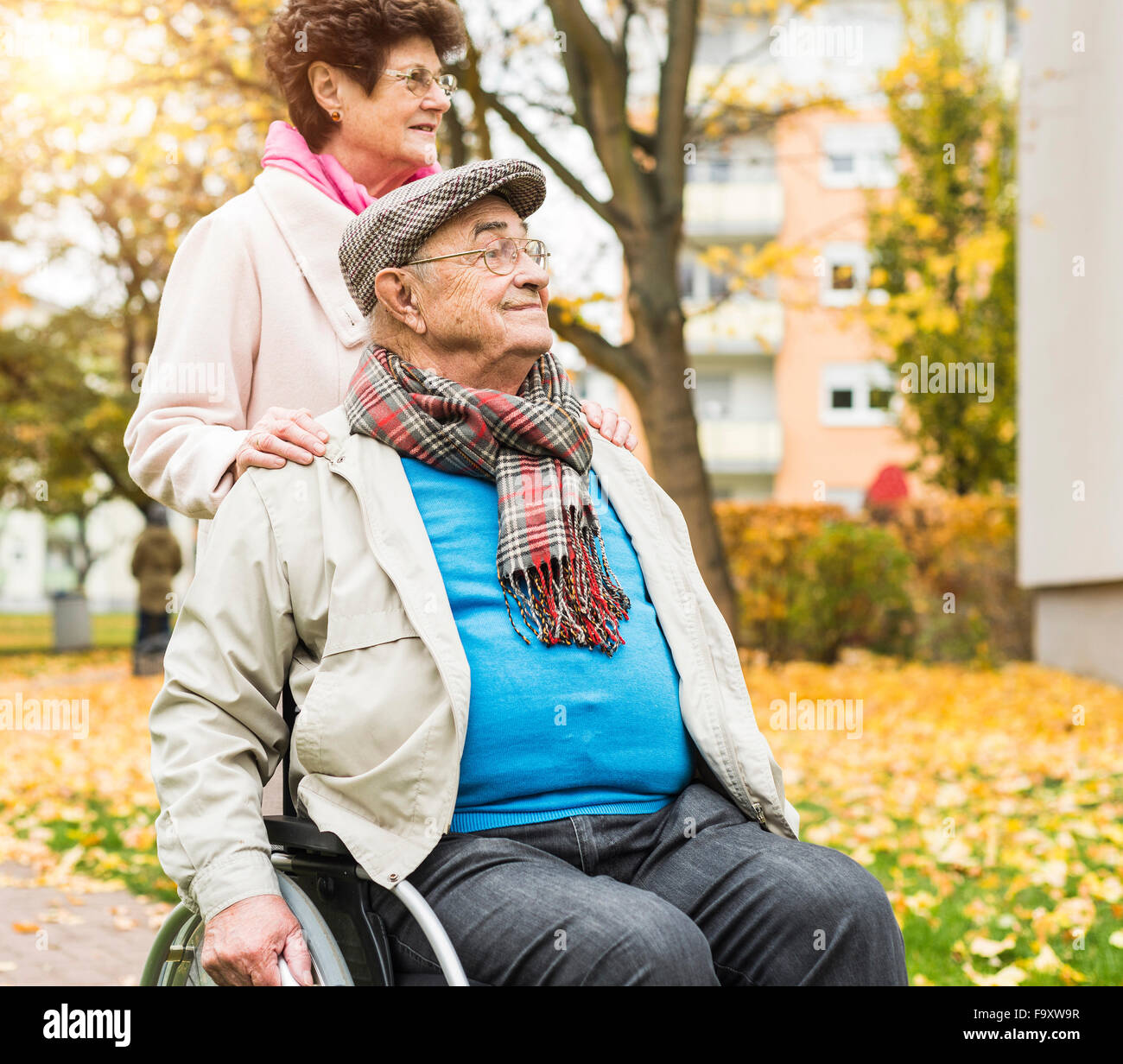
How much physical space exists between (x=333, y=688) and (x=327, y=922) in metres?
0.41

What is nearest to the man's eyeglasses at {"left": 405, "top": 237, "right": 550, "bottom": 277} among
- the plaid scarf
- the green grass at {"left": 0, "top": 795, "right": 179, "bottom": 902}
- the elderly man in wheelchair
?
the elderly man in wheelchair

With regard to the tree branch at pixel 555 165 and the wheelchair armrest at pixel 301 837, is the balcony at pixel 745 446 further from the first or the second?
the wheelchair armrest at pixel 301 837

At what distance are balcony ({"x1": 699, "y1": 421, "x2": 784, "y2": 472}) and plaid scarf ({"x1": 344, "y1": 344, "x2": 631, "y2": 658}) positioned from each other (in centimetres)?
3703

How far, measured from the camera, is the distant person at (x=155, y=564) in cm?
1537

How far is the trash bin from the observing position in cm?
Result: 2277

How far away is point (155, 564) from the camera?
15.4 meters

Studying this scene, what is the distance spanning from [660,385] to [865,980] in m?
7.76

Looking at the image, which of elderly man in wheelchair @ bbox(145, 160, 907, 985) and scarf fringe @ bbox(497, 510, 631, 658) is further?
scarf fringe @ bbox(497, 510, 631, 658)
